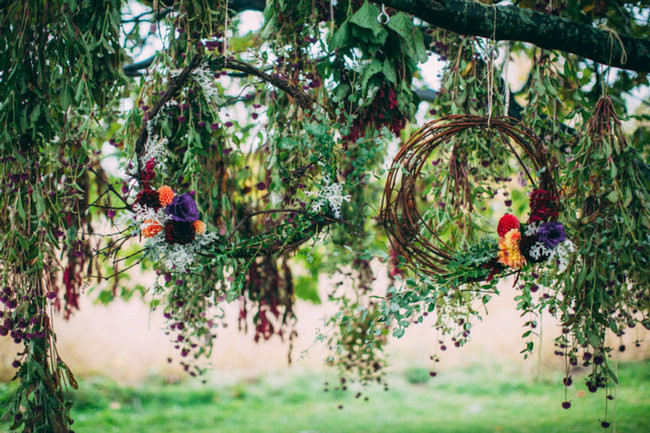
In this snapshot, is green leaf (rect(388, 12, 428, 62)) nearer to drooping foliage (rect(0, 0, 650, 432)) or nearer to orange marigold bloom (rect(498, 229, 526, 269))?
drooping foliage (rect(0, 0, 650, 432))

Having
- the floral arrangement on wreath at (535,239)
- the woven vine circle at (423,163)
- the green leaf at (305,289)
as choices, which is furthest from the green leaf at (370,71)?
the green leaf at (305,289)

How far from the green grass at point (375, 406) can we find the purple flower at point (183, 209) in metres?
3.15

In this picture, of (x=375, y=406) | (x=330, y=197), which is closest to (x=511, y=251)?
(x=330, y=197)

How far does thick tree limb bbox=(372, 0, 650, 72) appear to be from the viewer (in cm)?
146

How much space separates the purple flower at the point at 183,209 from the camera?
132 cm

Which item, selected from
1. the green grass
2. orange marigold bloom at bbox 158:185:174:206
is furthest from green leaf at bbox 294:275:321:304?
orange marigold bloom at bbox 158:185:174:206

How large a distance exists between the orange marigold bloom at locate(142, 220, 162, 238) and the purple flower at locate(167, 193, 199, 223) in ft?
0.16

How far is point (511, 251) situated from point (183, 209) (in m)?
0.86

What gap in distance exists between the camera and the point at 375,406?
4.82 metres

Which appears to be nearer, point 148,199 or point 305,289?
point 148,199

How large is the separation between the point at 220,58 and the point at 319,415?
383 cm

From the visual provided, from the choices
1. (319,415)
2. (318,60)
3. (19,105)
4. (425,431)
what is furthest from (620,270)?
(319,415)

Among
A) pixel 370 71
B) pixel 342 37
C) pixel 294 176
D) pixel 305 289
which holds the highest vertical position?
pixel 342 37

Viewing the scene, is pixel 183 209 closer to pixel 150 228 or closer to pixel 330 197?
pixel 150 228
